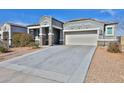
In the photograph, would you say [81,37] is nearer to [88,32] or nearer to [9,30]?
[88,32]

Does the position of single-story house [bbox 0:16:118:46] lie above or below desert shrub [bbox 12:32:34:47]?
above

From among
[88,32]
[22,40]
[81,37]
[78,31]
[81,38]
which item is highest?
[78,31]

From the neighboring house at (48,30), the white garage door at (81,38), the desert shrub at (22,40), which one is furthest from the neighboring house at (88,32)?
the desert shrub at (22,40)

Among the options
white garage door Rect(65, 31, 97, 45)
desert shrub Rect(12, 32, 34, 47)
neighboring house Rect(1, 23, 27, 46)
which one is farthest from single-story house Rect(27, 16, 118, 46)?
neighboring house Rect(1, 23, 27, 46)

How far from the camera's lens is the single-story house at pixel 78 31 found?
58.6ft

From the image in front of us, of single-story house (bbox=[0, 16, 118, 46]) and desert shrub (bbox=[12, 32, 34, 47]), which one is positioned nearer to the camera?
single-story house (bbox=[0, 16, 118, 46])

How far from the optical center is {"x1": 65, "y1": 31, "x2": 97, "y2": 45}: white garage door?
18.8 metres

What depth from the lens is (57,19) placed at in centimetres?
2077

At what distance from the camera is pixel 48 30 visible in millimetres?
21281

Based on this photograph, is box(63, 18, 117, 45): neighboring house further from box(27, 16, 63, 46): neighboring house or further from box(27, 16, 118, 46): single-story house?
box(27, 16, 63, 46): neighboring house

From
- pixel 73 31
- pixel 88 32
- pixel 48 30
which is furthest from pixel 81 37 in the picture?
pixel 48 30

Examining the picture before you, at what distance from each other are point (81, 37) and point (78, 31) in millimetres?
1136
